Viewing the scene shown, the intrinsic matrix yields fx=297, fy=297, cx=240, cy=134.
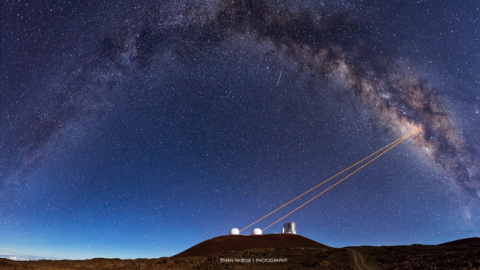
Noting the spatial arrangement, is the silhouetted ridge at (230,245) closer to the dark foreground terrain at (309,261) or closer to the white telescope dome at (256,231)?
the dark foreground terrain at (309,261)

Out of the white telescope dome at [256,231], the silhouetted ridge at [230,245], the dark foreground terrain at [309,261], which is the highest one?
the white telescope dome at [256,231]

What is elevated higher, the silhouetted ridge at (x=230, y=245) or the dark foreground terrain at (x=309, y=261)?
the silhouetted ridge at (x=230, y=245)

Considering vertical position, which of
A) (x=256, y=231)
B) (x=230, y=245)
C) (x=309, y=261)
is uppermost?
(x=256, y=231)

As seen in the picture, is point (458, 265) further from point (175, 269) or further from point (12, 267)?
point (12, 267)

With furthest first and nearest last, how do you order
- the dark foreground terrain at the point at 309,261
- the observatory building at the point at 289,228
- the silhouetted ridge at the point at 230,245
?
the observatory building at the point at 289,228, the silhouetted ridge at the point at 230,245, the dark foreground terrain at the point at 309,261

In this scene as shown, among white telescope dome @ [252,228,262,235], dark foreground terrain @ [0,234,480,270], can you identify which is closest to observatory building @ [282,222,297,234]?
white telescope dome @ [252,228,262,235]

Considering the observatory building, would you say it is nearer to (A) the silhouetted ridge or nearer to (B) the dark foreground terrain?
(A) the silhouetted ridge

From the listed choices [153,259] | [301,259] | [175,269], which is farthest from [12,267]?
[301,259]

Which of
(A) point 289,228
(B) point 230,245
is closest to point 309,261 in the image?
(B) point 230,245

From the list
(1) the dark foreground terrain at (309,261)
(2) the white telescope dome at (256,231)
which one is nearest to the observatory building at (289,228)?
(2) the white telescope dome at (256,231)

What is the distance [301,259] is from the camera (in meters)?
28.1

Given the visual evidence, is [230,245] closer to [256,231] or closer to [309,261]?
[256,231]

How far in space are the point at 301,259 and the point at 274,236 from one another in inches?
776

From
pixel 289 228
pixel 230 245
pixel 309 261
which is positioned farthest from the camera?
pixel 289 228
